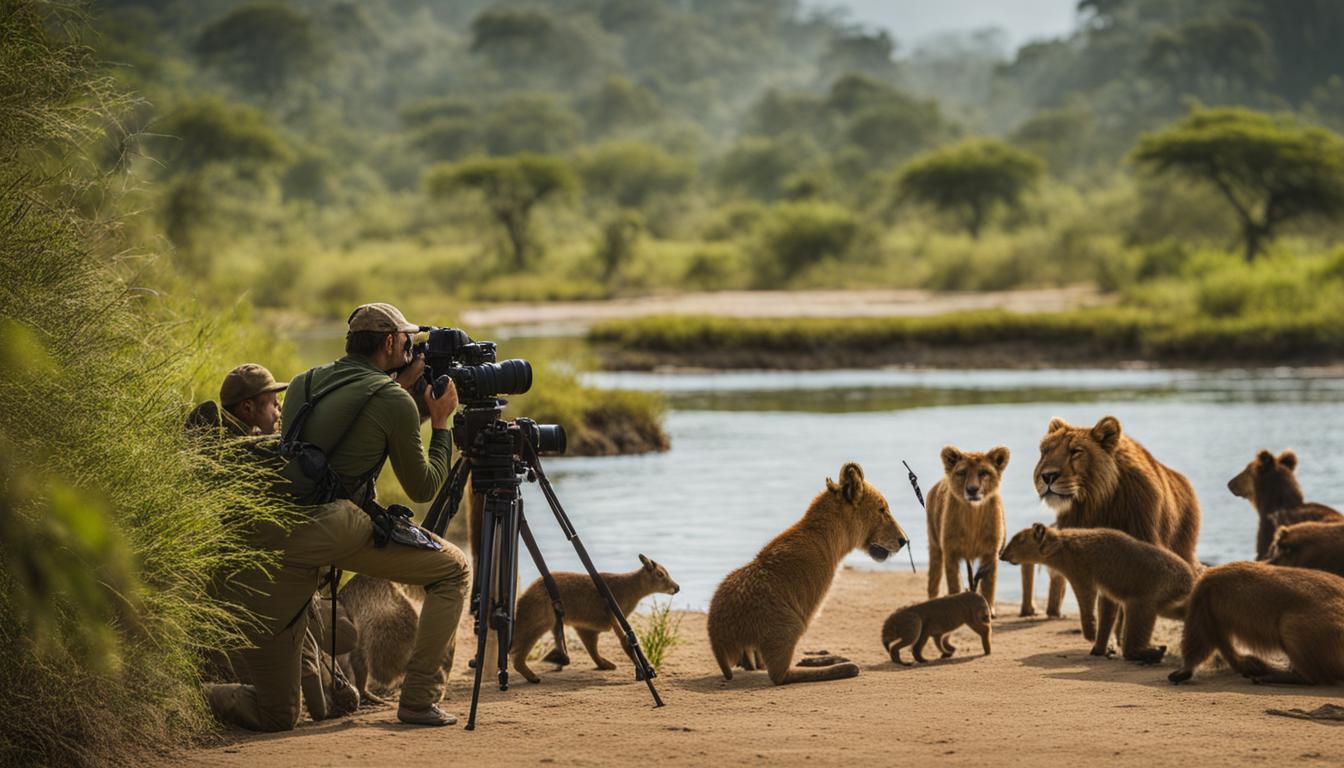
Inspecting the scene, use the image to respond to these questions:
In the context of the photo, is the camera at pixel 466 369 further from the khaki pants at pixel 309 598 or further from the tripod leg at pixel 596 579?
the khaki pants at pixel 309 598

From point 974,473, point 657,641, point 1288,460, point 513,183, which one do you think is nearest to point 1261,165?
point 513,183

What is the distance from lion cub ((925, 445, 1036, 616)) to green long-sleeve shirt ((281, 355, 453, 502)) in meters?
3.36

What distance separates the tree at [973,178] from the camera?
191 feet

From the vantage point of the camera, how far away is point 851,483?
7453 mm

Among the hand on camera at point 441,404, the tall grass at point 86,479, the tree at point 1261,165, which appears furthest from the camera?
the tree at point 1261,165

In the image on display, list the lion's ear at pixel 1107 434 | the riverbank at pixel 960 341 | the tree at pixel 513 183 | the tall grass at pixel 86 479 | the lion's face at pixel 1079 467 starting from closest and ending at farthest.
→ the tall grass at pixel 86 479 < the lion's ear at pixel 1107 434 < the lion's face at pixel 1079 467 < the riverbank at pixel 960 341 < the tree at pixel 513 183

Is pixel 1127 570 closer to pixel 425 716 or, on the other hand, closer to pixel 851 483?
pixel 851 483

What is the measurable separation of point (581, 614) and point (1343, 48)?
95.0m

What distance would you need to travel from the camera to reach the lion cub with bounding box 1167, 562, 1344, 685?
6.57 m

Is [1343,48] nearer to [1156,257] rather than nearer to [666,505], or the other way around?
[1156,257]

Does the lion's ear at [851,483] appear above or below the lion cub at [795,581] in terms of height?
above

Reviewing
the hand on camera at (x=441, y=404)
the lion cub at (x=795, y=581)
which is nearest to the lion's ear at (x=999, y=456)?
the lion cub at (x=795, y=581)

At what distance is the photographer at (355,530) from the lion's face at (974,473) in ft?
10.0

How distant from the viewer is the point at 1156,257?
142 ft
